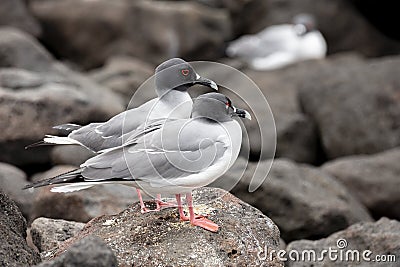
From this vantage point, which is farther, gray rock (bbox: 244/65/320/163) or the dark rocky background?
gray rock (bbox: 244/65/320/163)

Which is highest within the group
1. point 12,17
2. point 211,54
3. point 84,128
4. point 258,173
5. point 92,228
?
point 84,128

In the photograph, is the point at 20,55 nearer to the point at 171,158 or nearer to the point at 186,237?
the point at 171,158

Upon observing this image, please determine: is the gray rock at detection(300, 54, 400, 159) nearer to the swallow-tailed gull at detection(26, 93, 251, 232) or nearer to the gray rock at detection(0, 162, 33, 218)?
the gray rock at detection(0, 162, 33, 218)

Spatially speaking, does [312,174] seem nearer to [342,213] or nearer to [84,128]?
[342,213]

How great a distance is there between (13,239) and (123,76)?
10972 mm

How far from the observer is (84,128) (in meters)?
7.80

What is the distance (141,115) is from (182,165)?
112 centimetres

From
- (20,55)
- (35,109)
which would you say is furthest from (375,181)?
(20,55)

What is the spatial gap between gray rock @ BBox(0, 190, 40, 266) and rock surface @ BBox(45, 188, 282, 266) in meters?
0.36

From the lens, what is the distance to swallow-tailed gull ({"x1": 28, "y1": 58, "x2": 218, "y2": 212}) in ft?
24.7

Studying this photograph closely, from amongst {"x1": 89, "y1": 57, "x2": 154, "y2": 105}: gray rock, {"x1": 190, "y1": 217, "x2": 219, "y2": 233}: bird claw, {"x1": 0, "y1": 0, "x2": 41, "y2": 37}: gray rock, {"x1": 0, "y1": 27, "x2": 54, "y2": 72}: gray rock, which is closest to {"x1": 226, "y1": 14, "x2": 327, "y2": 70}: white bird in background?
{"x1": 89, "y1": 57, "x2": 154, "y2": 105}: gray rock

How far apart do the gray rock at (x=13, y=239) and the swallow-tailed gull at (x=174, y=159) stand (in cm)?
51

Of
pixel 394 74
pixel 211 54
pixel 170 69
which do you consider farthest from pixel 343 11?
pixel 170 69

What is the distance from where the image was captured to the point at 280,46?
20.5m
